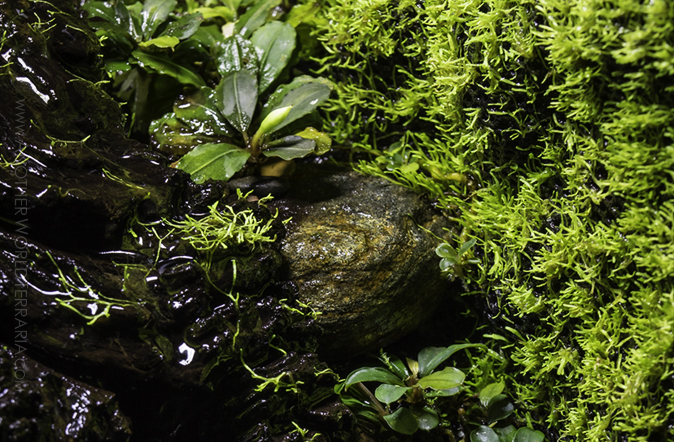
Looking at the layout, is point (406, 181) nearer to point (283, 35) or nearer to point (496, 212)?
point (496, 212)

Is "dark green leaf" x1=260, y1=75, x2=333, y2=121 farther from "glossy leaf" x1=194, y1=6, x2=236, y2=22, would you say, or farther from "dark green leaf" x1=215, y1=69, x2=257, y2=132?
"glossy leaf" x1=194, y1=6, x2=236, y2=22

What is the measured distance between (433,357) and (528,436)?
433mm

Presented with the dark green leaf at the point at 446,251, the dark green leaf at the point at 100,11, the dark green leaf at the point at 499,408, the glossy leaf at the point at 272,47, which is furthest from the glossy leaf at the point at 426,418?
the dark green leaf at the point at 100,11

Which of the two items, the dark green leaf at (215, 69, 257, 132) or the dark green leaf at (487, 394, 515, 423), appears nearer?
the dark green leaf at (487, 394, 515, 423)

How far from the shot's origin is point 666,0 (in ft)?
3.73

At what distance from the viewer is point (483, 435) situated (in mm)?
1757

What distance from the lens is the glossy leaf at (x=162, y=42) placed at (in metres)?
2.06

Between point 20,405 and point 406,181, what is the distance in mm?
1642

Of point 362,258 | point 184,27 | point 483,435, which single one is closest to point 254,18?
point 184,27

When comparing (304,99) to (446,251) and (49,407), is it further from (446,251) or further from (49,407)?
(49,407)

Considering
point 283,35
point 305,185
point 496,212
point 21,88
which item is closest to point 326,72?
point 283,35

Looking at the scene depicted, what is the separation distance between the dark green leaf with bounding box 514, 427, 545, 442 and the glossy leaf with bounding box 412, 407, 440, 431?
31 centimetres

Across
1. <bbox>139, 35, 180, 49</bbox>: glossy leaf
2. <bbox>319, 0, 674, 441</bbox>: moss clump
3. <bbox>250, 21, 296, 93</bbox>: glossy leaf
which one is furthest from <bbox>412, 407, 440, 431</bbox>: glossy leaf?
<bbox>139, 35, 180, 49</bbox>: glossy leaf

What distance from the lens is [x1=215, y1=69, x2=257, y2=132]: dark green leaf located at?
2066 millimetres
